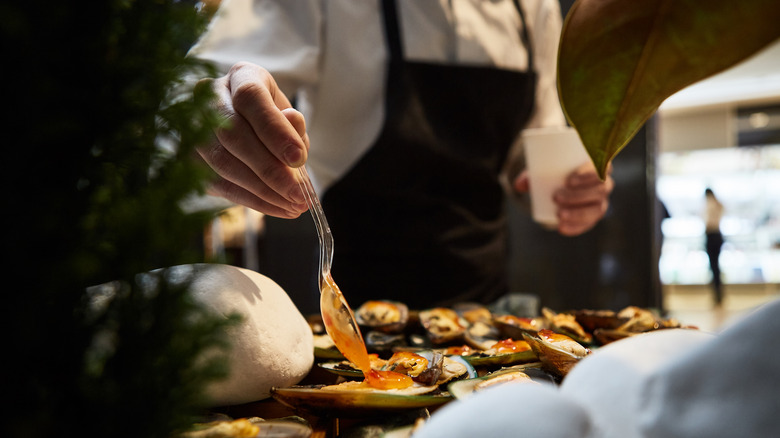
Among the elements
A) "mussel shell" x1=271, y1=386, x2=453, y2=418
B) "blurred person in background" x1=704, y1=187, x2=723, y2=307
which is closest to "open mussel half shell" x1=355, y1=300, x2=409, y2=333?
"mussel shell" x1=271, y1=386, x2=453, y2=418

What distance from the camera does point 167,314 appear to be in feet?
0.89

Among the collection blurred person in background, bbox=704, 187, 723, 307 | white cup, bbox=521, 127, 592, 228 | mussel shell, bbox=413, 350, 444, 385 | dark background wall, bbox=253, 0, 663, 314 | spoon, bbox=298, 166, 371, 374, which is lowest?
blurred person in background, bbox=704, 187, 723, 307

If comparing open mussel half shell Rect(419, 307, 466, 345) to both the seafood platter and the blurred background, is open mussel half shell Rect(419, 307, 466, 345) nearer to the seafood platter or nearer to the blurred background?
the seafood platter

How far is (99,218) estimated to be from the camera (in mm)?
262

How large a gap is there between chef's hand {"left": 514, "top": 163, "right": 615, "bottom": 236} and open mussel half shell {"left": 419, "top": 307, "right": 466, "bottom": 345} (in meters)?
0.35

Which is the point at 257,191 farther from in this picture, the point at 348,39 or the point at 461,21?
the point at 461,21

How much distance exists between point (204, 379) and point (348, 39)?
109 centimetres

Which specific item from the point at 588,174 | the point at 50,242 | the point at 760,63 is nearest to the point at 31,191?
the point at 50,242

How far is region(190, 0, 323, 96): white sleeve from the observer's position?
118cm

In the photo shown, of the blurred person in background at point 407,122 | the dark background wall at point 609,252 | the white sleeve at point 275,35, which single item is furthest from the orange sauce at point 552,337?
the dark background wall at point 609,252

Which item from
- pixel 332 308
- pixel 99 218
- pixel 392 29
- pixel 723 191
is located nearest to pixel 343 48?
pixel 392 29

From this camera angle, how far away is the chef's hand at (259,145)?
1.82 ft

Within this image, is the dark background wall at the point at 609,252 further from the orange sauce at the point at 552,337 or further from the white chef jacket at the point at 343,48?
the orange sauce at the point at 552,337

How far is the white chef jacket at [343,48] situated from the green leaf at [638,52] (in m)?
0.94
